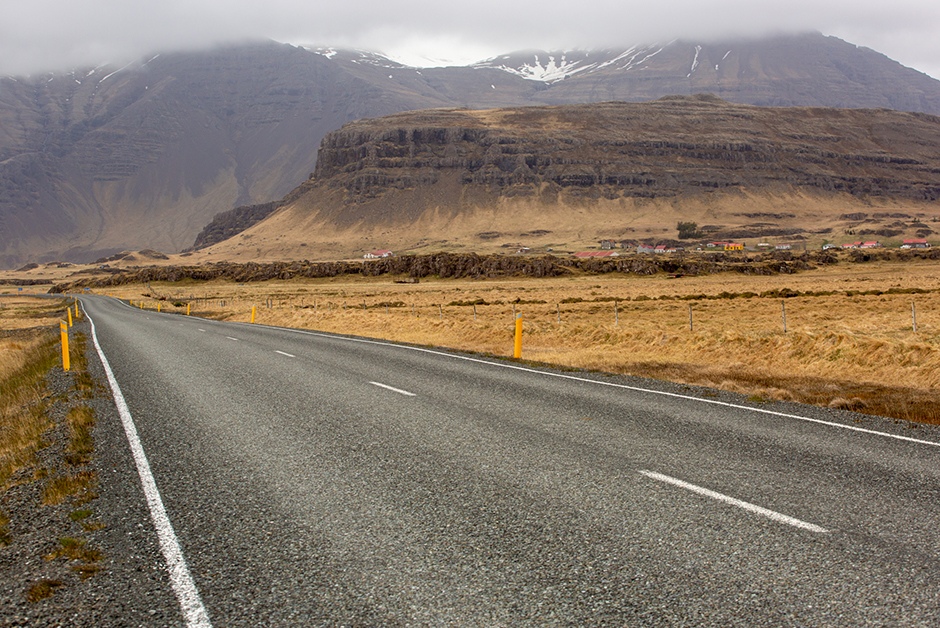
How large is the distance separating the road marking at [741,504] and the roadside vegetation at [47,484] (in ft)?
16.7

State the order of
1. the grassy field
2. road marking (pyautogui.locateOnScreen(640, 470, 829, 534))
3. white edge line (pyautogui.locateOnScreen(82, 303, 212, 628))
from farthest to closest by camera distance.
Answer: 1. the grassy field
2. road marking (pyautogui.locateOnScreen(640, 470, 829, 534))
3. white edge line (pyautogui.locateOnScreen(82, 303, 212, 628))

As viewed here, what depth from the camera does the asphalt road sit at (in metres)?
4.28

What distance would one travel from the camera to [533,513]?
18.9 ft

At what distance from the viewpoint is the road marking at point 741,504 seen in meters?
5.30

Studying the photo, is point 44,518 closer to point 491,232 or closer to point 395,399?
point 395,399

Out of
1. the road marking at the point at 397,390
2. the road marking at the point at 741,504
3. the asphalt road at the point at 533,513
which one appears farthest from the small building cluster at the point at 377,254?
the road marking at the point at 741,504

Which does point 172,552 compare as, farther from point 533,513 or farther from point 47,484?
point 533,513

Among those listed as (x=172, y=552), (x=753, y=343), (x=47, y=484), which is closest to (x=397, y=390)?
(x=47, y=484)

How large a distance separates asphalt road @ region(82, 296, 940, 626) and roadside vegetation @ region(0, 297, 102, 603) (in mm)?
399

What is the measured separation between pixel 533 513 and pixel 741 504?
1.87 m

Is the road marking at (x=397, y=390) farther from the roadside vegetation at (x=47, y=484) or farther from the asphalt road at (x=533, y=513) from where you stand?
the roadside vegetation at (x=47, y=484)

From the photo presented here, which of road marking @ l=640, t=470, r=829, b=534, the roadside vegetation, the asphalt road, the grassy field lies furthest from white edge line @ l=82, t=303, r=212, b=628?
the grassy field

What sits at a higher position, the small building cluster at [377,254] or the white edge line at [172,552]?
the white edge line at [172,552]

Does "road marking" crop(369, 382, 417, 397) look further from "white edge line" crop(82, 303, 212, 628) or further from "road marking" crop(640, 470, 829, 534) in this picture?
"road marking" crop(640, 470, 829, 534)
